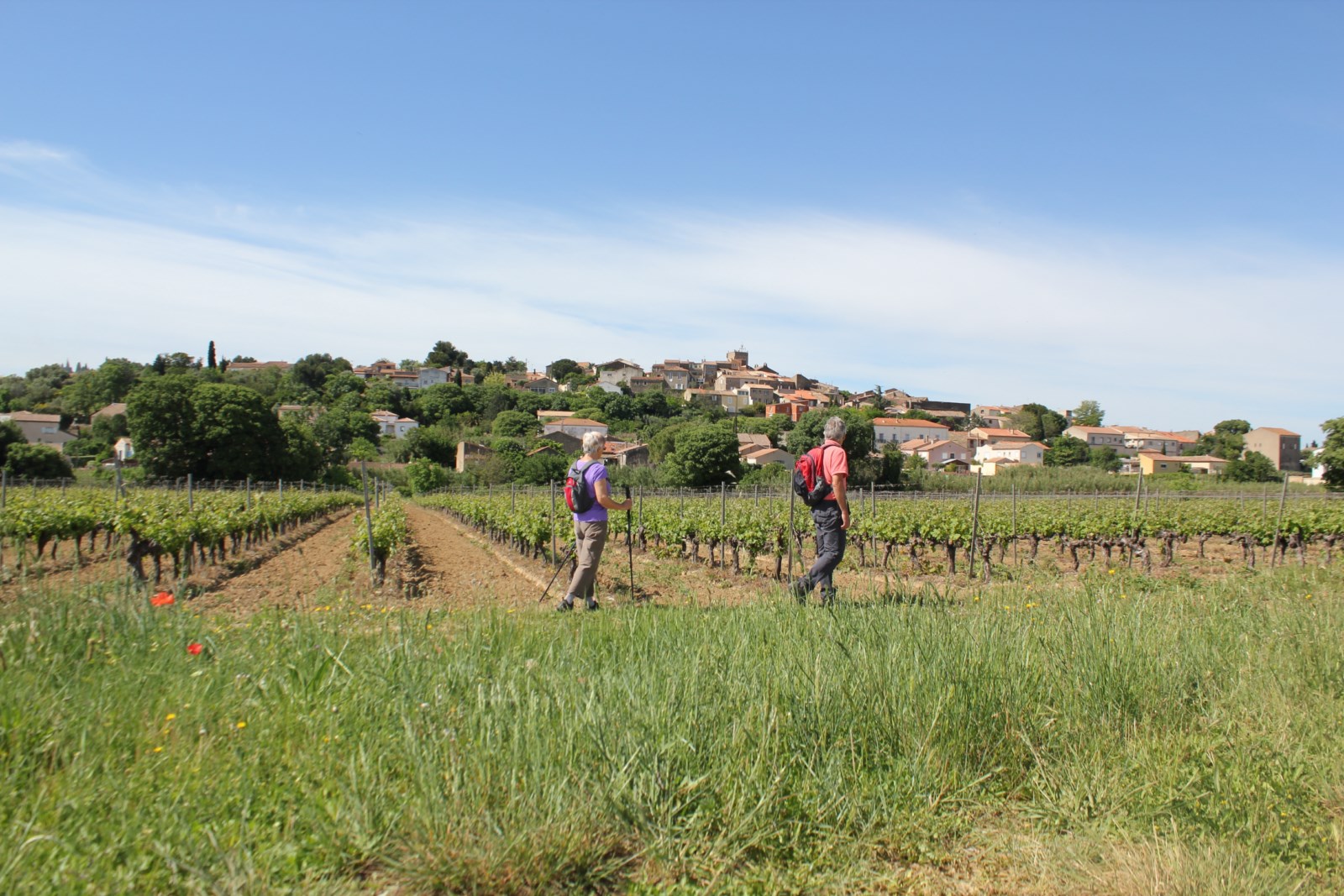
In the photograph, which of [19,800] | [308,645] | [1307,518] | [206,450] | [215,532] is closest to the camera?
[19,800]

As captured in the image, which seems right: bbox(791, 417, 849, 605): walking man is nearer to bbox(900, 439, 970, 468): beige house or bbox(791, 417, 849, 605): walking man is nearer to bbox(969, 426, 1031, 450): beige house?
bbox(900, 439, 970, 468): beige house

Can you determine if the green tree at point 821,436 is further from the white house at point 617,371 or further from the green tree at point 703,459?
the white house at point 617,371

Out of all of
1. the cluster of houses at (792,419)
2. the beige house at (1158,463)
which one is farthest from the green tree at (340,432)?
the beige house at (1158,463)

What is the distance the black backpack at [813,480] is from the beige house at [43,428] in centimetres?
9568

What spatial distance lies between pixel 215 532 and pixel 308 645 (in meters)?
11.8

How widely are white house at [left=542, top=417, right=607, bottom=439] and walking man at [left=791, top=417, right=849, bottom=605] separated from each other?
246ft

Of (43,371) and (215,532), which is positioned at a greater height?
(43,371)

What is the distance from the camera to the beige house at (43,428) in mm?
79213

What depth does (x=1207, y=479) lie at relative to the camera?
176 feet

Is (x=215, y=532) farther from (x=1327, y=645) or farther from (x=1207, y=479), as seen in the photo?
(x=1207, y=479)

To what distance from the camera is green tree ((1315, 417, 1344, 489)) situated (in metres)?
52.7

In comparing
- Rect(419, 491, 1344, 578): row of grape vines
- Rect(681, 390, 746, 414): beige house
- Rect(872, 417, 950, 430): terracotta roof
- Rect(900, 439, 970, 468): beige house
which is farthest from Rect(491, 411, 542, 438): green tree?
Rect(419, 491, 1344, 578): row of grape vines

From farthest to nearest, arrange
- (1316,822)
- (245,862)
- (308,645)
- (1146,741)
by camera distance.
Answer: (308,645)
(1146,741)
(1316,822)
(245,862)

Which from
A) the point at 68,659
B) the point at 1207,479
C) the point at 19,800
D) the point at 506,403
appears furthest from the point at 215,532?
the point at 506,403
